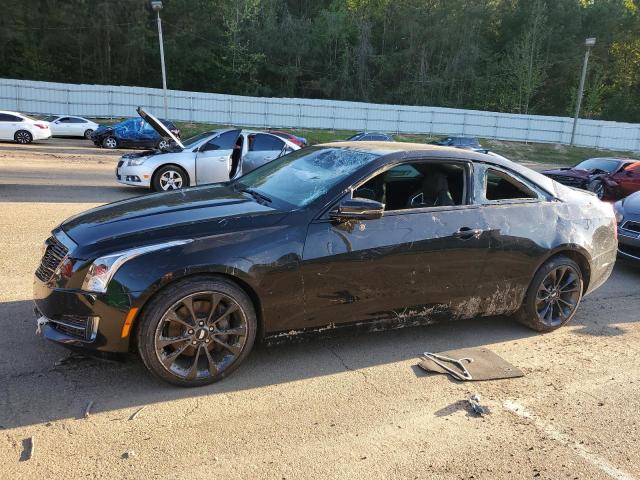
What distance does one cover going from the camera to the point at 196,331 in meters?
3.53

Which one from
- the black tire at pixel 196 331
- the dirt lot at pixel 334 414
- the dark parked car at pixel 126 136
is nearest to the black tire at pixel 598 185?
the dirt lot at pixel 334 414

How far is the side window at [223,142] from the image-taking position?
37.1 feet

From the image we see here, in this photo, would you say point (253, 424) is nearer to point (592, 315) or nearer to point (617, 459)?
point (617, 459)

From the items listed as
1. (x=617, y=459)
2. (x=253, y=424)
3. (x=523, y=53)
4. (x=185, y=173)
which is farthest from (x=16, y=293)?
(x=523, y=53)

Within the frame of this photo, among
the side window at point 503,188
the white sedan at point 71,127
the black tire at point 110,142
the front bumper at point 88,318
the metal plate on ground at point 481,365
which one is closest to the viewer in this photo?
the front bumper at point 88,318

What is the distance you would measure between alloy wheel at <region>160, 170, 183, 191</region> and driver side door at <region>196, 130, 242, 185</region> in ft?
1.29

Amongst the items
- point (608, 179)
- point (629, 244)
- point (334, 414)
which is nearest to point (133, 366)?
point (334, 414)

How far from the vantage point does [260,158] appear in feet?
37.2

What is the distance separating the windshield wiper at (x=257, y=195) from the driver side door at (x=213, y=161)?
6.74 m

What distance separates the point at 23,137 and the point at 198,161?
49.0 ft

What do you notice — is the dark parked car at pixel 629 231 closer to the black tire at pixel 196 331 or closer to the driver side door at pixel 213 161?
the black tire at pixel 196 331

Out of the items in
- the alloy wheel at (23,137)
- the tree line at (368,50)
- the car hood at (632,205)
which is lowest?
the alloy wheel at (23,137)

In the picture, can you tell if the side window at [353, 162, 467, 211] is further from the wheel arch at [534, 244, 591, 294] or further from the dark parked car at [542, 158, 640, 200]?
the dark parked car at [542, 158, 640, 200]

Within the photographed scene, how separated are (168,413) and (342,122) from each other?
118 ft
